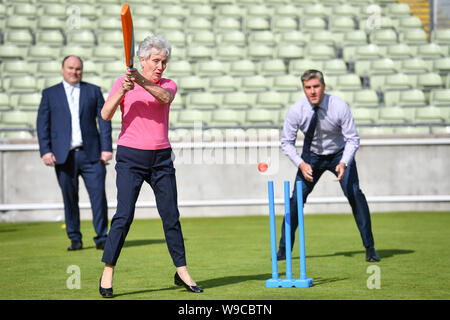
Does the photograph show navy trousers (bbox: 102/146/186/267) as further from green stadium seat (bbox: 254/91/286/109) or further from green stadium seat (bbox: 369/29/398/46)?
green stadium seat (bbox: 369/29/398/46)

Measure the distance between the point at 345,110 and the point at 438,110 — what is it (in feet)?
21.4

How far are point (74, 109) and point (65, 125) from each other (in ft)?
0.66

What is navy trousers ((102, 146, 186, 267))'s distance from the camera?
500 cm

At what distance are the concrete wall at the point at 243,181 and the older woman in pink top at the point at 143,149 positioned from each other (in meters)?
6.01

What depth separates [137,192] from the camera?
5109 mm

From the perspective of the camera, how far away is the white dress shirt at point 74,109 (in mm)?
7695

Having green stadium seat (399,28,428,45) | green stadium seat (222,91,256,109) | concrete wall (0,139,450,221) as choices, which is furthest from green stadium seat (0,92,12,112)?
green stadium seat (399,28,428,45)

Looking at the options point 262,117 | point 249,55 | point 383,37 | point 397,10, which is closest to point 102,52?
point 249,55

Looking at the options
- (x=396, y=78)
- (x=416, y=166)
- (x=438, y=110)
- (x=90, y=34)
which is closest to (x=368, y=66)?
(x=396, y=78)

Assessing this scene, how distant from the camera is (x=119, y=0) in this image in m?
16.6

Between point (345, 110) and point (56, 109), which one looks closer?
point (345, 110)

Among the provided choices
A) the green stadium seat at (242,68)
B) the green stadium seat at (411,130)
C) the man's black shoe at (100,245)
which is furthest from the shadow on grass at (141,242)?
the green stadium seat at (242,68)
